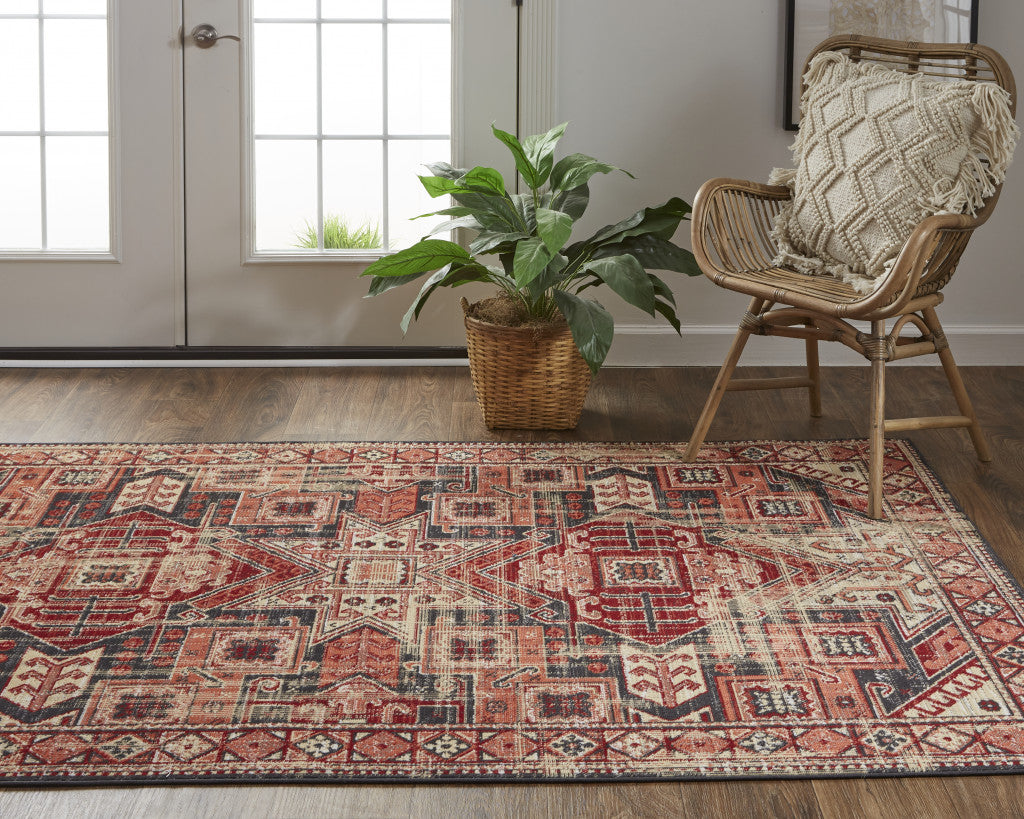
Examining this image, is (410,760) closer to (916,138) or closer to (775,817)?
(775,817)

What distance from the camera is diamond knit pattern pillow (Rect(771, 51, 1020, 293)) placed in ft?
8.00

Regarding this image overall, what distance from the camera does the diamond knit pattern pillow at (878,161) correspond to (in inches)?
96.0

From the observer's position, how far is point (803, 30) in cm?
316

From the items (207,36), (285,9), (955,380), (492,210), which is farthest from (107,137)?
(955,380)

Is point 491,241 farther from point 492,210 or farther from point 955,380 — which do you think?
point 955,380

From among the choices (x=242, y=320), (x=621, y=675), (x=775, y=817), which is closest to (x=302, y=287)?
(x=242, y=320)

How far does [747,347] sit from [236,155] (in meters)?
1.64

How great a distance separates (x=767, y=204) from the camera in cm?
293

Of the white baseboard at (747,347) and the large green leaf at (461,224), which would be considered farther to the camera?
the white baseboard at (747,347)

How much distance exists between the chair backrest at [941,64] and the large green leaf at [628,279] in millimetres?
575

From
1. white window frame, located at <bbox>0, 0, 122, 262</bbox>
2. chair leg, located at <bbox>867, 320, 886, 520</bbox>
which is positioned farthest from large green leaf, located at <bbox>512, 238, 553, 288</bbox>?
white window frame, located at <bbox>0, 0, 122, 262</bbox>

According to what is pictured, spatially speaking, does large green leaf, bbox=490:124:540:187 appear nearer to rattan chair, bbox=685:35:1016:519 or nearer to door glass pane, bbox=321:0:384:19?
rattan chair, bbox=685:35:1016:519

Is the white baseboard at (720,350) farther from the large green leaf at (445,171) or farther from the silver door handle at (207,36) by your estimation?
the silver door handle at (207,36)

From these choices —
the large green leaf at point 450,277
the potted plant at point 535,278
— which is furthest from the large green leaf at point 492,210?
the large green leaf at point 450,277
